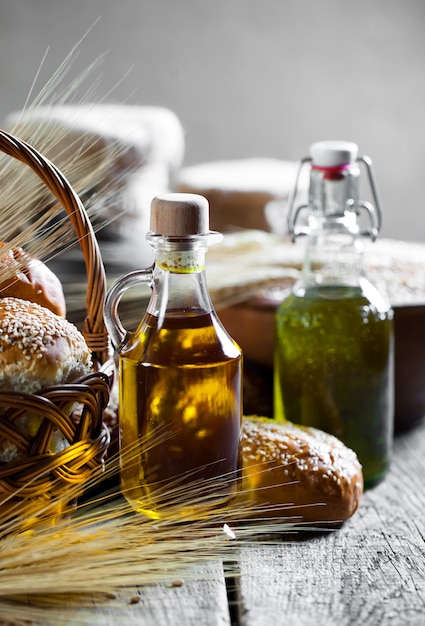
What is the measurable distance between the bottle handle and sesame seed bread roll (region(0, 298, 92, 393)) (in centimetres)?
5

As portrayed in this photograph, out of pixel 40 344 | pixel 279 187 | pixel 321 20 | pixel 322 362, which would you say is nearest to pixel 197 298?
pixel 40 344

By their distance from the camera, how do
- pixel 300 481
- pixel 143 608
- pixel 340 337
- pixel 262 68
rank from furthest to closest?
pixel 262 68 → pixel 340 337 → pixel 300 481 → pixel 143 608

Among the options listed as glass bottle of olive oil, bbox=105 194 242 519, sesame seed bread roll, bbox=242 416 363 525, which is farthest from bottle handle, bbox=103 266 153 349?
sesame seed bread roll, bbox=242 416 363 525

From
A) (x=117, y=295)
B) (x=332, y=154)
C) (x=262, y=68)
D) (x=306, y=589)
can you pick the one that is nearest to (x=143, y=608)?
(x=306, y=589)

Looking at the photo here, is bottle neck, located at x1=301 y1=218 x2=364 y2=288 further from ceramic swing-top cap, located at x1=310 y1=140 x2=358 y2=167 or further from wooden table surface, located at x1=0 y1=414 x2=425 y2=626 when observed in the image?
wooden table surface, located at x1=0 y1=414 x2=425 y2=626

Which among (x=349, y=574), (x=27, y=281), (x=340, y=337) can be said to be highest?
(x=27, y=281)

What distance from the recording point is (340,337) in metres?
0.86

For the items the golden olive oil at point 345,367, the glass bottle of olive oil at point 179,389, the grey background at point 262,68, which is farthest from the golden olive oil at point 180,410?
the grey background at point 262,68

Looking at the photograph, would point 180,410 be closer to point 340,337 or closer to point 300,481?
point 300,481

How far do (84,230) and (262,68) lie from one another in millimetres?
2659

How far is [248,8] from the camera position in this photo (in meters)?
3.07

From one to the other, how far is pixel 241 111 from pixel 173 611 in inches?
110

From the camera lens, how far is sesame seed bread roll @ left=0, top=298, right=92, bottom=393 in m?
0.60

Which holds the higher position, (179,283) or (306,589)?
(179,283)
